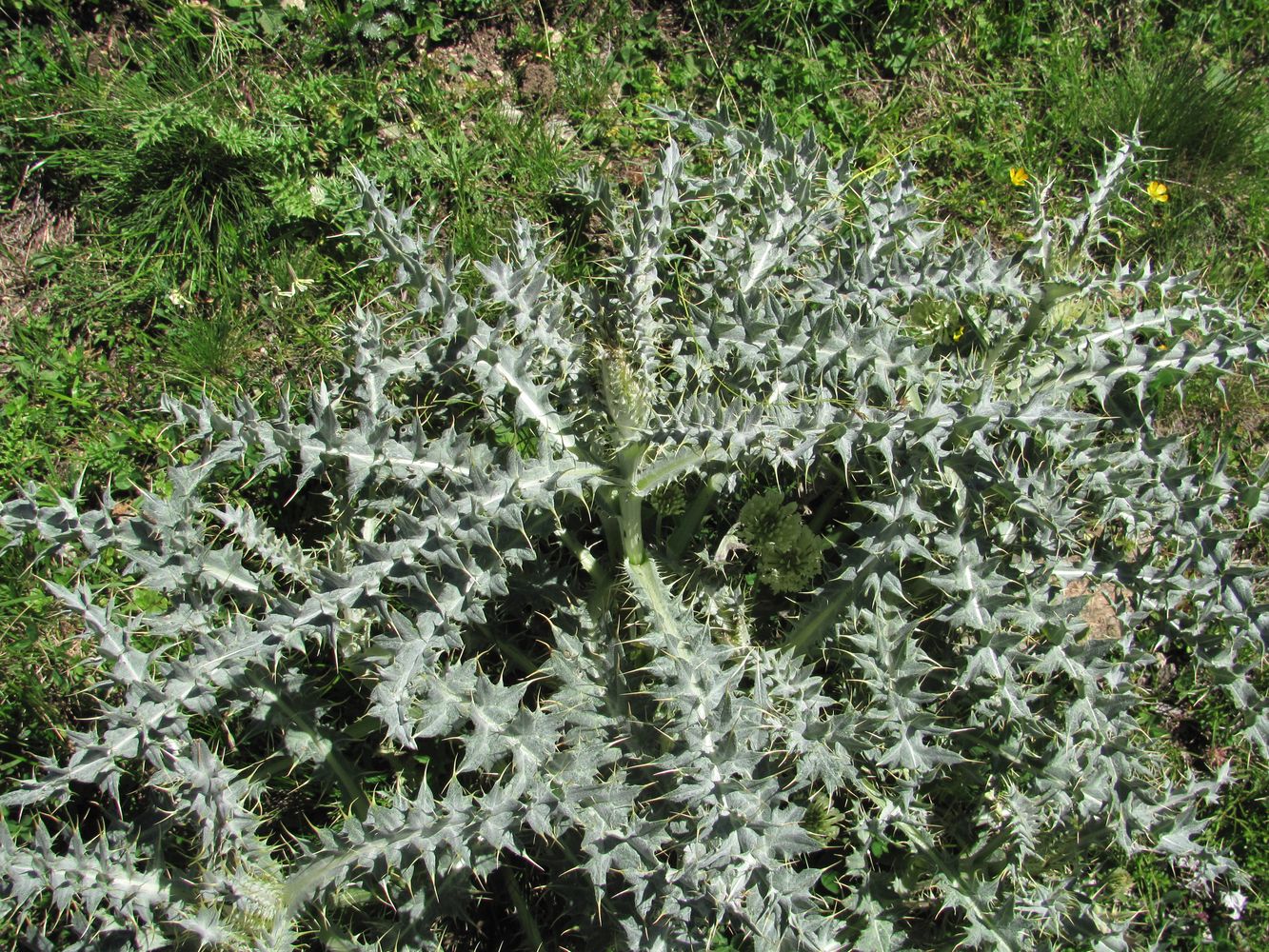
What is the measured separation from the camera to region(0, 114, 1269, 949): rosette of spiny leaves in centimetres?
222

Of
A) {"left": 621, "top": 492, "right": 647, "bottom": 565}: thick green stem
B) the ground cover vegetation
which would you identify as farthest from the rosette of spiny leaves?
the ground cover vegetation

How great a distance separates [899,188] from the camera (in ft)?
9.61

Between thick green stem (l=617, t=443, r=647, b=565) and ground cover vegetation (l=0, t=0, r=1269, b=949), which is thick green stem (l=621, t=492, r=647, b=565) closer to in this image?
thick green stem (l=617, t=443, r=647, b=565)

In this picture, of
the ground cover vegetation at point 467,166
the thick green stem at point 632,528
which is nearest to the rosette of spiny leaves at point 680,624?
the thick green stem at point 632,528

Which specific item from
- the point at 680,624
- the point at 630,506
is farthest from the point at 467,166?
the point at 680,624

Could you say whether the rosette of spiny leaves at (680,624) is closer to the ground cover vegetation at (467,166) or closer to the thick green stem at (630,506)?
the thick green stem at (630,506)

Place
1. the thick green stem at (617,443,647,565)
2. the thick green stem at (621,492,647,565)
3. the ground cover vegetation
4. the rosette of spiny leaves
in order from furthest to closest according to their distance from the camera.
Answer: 1. the ground cover vegetation
2. the thick green stem at (621,492,647,565)
3. the thick green stem at (617,443,647,565)
4. the rosette of spiny leaves

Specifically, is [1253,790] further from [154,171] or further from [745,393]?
[154,171]

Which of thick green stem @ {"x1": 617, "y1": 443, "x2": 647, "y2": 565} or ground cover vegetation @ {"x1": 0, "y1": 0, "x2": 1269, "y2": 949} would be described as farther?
ground cover vegetation @ {"x1": 0, "y1": 0, "x2": 1269, "y2": 949}

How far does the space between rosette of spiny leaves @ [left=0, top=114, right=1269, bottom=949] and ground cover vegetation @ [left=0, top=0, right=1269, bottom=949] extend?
251 mm

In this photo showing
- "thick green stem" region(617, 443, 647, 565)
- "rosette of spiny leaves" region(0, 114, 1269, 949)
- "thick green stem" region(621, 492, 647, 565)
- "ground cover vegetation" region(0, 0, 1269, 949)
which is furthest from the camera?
"ground cover vegetation" region(0, 0, 1269, 949)

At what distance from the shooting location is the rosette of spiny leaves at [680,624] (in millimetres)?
2219

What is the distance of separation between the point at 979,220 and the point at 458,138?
2039mm

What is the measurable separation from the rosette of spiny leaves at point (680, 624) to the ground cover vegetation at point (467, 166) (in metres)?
0.25
